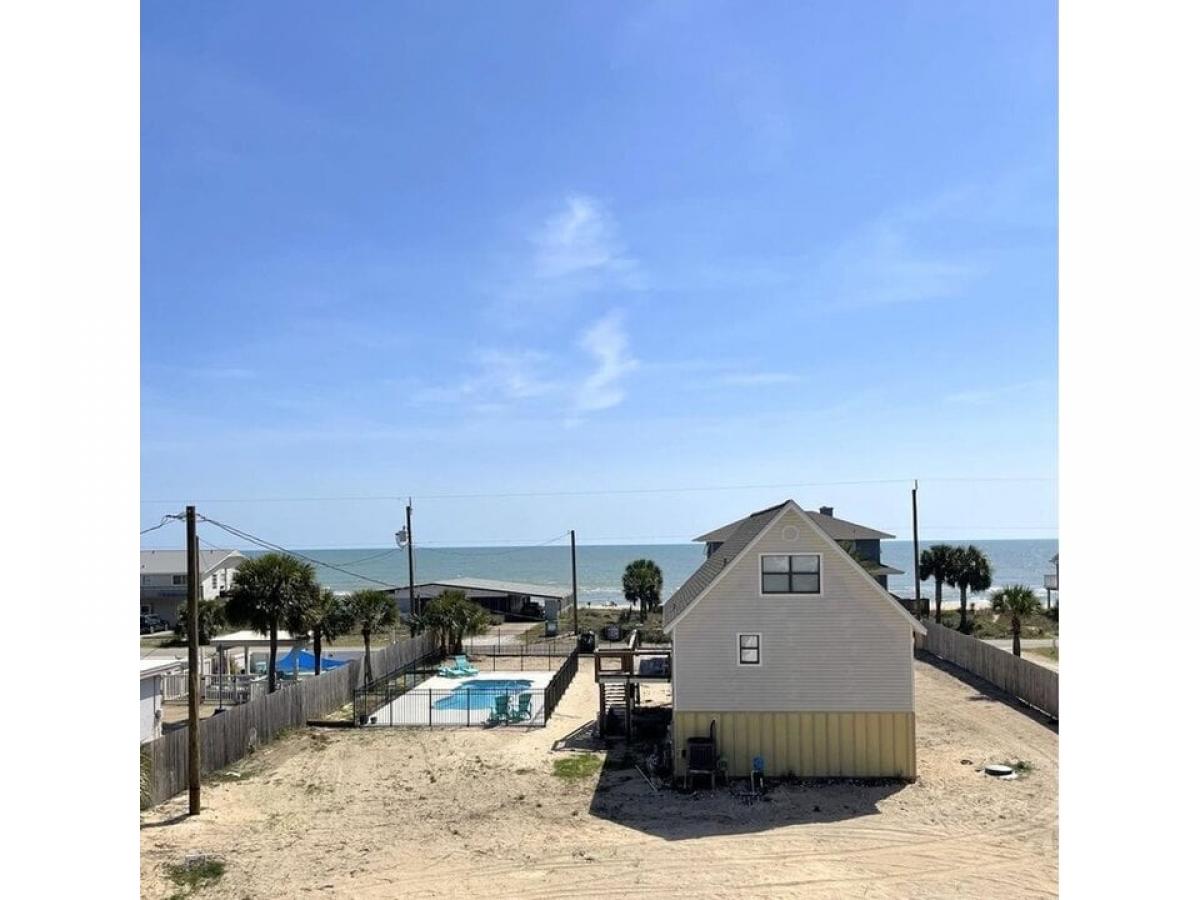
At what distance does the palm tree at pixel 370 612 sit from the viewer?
34562 mm

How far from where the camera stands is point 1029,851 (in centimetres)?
1542

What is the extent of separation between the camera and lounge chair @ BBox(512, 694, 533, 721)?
89.9 ft

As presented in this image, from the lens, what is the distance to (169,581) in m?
64.1

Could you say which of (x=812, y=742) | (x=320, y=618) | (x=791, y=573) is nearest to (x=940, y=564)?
(x=812, y=742)

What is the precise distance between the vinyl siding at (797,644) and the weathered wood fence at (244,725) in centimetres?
1155

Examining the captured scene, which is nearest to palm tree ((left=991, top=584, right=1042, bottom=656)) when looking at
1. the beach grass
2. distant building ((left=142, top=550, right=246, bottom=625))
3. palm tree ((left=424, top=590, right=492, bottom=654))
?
the beach grass

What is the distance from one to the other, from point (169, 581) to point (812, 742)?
5705cm

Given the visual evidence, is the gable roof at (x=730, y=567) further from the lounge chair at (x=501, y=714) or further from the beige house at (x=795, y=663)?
the lounge chair at (x=501, y=714)

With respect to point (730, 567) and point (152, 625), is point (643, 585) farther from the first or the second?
point (730, 567)

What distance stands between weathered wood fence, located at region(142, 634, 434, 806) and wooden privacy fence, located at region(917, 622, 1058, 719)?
1772cm

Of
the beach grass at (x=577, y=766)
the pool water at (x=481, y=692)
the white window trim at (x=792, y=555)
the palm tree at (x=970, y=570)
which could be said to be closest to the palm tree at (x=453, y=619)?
the pool water at (x=481, y=692)
